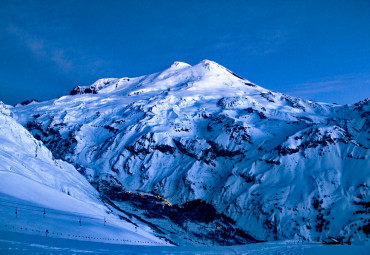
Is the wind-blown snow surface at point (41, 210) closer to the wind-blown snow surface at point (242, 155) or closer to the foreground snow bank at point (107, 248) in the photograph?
the foreground snow bank at point (107, 248)

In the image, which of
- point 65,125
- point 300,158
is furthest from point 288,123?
point 65,125

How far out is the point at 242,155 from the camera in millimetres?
147500

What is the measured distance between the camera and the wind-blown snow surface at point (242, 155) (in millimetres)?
112125

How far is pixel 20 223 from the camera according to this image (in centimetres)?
2970

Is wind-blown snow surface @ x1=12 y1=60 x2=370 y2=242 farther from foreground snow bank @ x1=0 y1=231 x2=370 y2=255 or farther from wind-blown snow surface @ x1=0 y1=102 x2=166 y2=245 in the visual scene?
foreground snow bank @ x1=0 y1=231 x2=370 y2=255

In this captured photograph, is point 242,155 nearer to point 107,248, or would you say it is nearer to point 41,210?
point 41,210

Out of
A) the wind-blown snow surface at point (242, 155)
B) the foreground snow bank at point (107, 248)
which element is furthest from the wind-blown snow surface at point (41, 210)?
the wind-blown snow surface at point (242, 155)

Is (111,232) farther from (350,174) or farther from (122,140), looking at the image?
(122,140)

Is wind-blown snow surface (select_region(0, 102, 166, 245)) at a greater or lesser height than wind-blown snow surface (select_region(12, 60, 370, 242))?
lesser

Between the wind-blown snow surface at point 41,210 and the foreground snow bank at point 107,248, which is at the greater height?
the wind-blown snow surface at point 41,210

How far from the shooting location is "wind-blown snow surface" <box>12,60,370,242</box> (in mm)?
112125

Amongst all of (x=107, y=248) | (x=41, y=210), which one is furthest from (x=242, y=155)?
(x=107, y=248)

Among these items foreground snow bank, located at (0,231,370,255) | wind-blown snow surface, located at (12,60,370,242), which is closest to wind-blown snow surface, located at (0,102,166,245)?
foreground snow bank, located at (0,231,370,255)

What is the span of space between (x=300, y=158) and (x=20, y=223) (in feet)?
391
